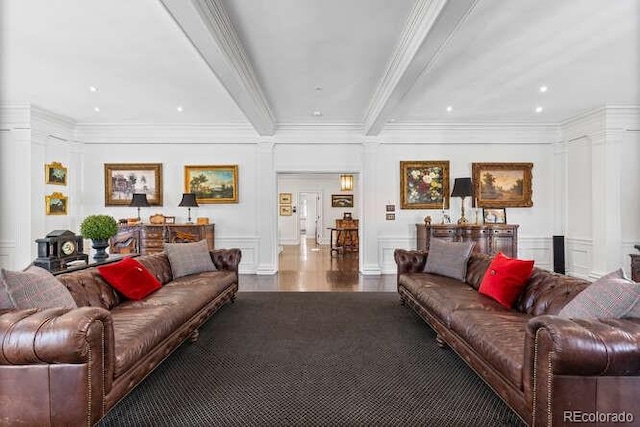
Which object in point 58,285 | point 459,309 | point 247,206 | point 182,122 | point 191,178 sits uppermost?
point 182,122

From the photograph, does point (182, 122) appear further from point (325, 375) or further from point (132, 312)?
point (325, 375)

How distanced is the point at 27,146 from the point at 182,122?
7.86ft

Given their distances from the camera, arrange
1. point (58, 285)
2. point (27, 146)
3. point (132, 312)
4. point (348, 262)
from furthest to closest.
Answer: point (348, 262)
point (27, 146)
point (132, 312)
point (58, 285)

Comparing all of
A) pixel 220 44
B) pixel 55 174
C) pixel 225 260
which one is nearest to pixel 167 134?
pixel 55 174

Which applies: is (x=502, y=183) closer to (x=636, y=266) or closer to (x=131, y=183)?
(x=636, y=266)

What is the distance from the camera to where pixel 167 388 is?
2.36 metres

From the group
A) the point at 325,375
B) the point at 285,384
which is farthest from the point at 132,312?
the point at 325,375

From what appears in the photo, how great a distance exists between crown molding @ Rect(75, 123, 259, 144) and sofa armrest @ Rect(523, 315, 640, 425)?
5.92m

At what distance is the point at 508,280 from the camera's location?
Answer: 287 centimetres

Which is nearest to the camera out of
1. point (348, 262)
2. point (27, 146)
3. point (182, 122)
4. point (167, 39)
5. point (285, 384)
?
point (285, 384)

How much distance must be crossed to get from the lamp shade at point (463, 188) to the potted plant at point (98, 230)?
527 centimetres

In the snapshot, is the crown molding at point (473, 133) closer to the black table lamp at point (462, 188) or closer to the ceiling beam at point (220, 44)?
the black table lamp at point (462, 188)

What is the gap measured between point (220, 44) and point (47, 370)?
2669 mm

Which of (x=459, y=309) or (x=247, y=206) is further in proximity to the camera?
(x=247, y=206)
